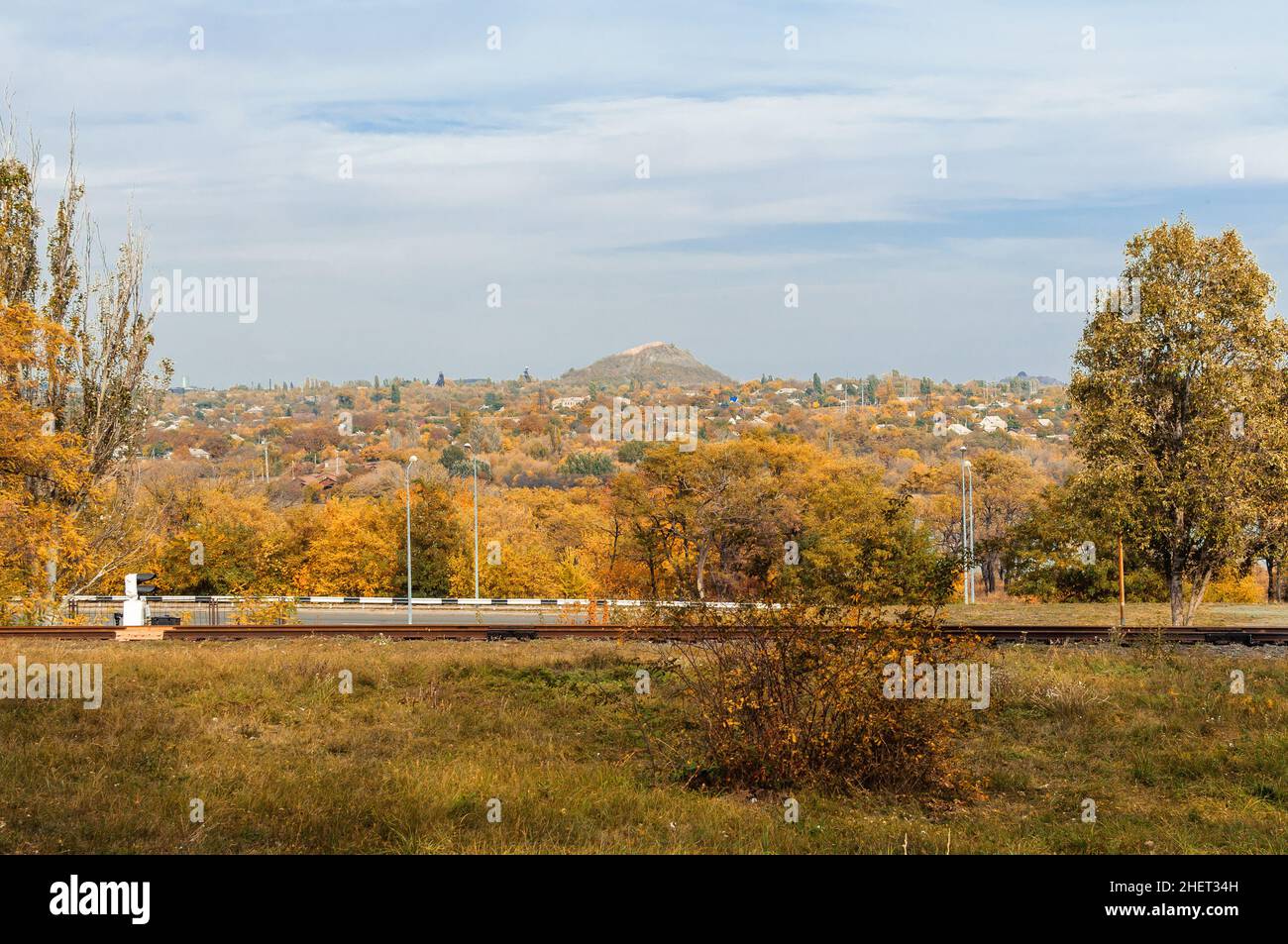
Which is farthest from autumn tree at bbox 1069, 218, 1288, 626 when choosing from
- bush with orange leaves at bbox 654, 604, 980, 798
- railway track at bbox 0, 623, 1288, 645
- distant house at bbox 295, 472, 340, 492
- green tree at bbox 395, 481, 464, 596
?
distant house at bbox 295, 472, 340, 492

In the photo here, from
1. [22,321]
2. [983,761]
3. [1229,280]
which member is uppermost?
[1229,280]

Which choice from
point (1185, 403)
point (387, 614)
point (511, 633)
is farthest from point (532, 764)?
point (387, 614)

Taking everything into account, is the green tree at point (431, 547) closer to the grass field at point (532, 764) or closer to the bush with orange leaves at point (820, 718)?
the grass field at point (532, 764)

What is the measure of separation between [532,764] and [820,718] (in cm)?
293

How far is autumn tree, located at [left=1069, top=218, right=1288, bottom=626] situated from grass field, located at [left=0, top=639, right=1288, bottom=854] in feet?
29.3

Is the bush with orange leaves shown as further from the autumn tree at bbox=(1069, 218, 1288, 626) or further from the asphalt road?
the asphalt road

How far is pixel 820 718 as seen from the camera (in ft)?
34.5

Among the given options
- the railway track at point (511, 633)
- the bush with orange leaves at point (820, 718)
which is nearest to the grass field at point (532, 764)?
the bush with orange leaves at point (820, 718)

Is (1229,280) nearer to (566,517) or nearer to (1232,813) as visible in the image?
(1232,813)

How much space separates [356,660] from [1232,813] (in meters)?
11.2

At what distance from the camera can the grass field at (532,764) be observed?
328 inches

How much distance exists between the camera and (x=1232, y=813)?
30.8ft
